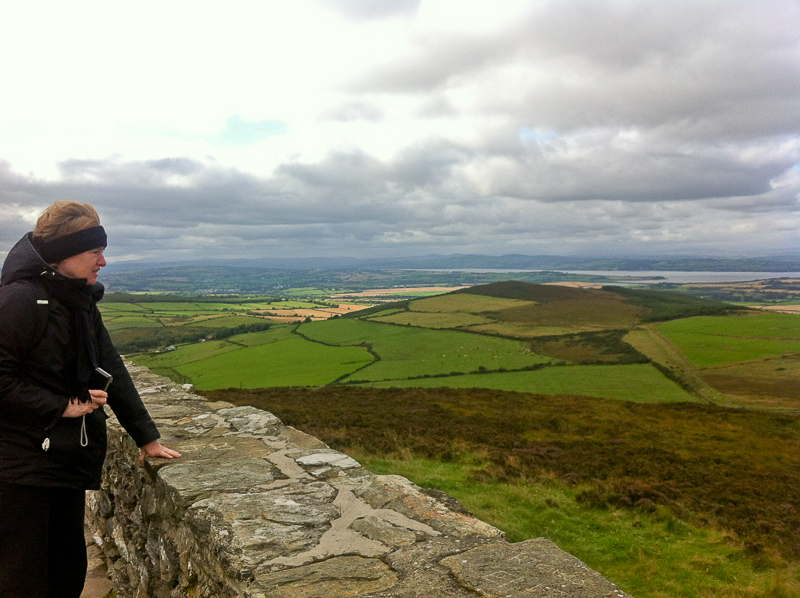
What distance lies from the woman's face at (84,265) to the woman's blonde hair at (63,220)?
0.55 feet

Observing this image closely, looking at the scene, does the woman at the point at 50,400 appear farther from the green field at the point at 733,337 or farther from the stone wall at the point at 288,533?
the green field at the point at 733,337

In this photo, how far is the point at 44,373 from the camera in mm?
3090

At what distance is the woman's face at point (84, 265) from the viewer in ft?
10.6

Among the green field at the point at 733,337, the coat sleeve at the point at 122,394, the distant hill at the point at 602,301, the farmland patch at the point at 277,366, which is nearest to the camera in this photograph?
the coat sleeve at the point at 122,394

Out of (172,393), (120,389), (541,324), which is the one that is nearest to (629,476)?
(172,393)

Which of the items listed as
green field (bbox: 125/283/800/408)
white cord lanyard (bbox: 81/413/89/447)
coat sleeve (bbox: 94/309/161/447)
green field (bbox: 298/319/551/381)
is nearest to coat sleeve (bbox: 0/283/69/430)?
white cord lanyard (bbox: 81/413/89/447)

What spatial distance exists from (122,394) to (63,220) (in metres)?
1.42

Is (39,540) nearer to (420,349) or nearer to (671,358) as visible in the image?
(420,349)

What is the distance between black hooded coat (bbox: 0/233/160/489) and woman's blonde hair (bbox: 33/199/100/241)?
13 centimetres

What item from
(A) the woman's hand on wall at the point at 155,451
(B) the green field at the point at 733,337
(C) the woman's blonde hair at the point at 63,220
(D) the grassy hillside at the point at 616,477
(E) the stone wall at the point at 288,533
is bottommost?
(B) the green field at the point at 733,337

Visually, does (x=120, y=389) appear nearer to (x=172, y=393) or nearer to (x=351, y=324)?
(x=172, y=393)

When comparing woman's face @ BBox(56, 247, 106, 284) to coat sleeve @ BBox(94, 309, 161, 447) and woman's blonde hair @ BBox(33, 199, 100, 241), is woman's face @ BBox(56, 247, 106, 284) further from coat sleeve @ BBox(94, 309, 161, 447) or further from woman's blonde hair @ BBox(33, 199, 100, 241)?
coat sleeve @ BBox(94, 309, 161, 447)

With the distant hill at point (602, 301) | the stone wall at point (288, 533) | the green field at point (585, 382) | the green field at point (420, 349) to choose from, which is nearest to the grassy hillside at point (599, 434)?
the green field at point (585, 382)

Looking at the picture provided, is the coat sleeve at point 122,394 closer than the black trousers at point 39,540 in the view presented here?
No
